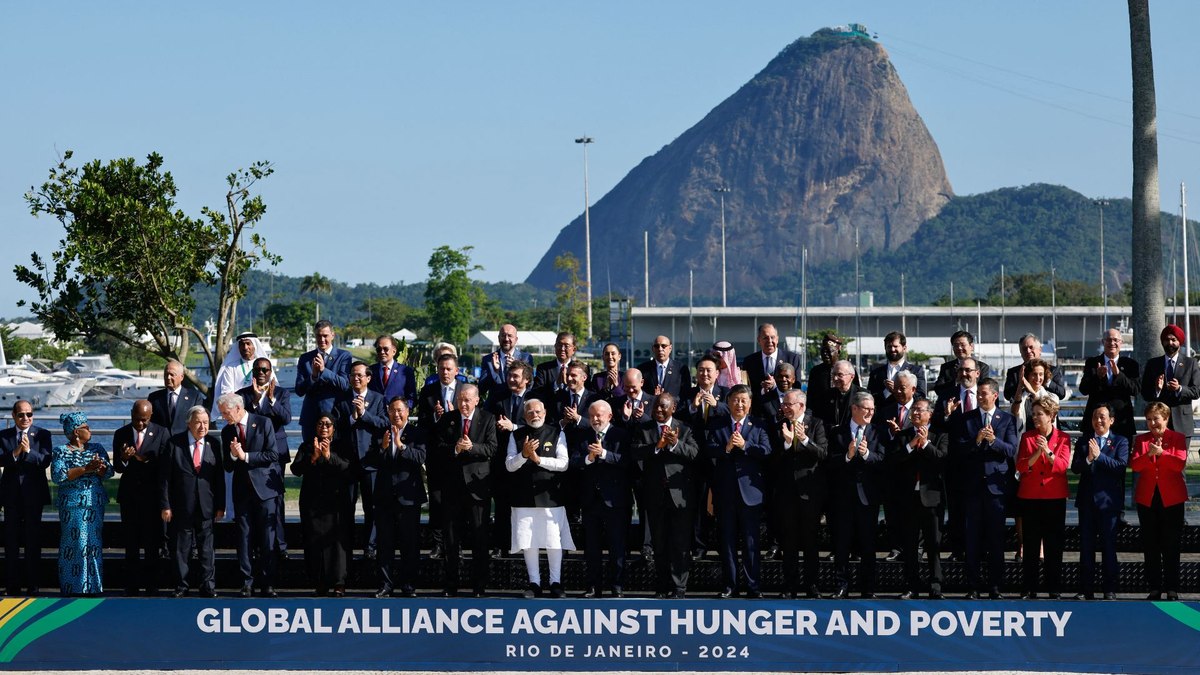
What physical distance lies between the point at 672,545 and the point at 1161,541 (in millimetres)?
3628

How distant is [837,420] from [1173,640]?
301 cm

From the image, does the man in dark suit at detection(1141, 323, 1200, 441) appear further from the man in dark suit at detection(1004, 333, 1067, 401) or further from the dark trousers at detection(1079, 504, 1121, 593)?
the dark trousers at detection(1079, 504, 1121, 593)

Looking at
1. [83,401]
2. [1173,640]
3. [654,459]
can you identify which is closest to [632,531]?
[654,459]

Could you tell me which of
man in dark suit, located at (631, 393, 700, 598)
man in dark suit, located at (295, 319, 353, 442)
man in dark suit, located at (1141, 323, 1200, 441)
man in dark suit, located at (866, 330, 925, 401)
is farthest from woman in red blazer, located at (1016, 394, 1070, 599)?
man in dark suit, located at (295, 319, 353, 442)

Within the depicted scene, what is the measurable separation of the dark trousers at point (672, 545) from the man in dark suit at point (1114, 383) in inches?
136

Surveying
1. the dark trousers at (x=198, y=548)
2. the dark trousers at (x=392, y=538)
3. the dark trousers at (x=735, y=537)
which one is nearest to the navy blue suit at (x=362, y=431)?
the dark trousers at (x=392, y=538)

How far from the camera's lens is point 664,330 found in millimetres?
93000

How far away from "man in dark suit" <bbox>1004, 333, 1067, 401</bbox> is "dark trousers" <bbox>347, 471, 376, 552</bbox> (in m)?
5.13

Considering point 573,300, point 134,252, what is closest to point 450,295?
point 573,300

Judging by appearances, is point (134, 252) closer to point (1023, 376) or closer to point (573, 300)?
point (1023, 376)

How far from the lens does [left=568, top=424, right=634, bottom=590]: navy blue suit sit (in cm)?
992

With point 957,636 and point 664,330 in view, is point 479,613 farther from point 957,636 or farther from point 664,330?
point 664,330

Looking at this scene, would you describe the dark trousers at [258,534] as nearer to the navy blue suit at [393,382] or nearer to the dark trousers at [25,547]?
the navy blue suit at [393,382]

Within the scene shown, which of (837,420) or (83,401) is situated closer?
(837,420)
